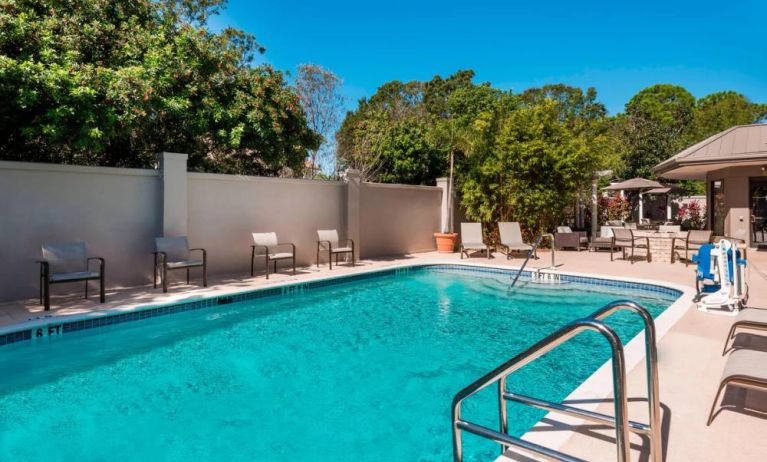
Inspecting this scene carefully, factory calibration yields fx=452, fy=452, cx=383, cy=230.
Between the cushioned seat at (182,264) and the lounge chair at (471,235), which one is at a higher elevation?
the lounge chair at (471,235)

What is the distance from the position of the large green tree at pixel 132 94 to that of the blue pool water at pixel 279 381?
11.7 ft

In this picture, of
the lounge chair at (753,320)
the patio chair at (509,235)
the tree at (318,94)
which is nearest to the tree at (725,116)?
the tree at (318,94)

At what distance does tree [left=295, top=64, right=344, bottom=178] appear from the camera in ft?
58.6

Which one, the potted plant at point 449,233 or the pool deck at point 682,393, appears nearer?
the pool deck at point 682,393

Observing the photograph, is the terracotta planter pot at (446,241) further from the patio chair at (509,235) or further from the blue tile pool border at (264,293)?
the blue tile pool border at (264,293)

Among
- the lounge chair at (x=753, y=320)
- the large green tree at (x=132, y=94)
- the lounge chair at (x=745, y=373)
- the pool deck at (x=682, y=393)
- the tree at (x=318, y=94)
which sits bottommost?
the pool deck at (x=682, y=393)

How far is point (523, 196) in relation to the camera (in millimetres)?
12734

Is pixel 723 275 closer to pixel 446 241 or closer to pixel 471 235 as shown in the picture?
pixel 471 235

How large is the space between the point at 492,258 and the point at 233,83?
7.76 metres

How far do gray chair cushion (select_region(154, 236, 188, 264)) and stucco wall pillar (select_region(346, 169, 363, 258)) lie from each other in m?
4.14

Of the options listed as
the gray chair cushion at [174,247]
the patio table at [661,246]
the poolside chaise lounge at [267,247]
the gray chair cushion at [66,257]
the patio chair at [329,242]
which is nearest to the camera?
the gray chair cushion at [66,257]

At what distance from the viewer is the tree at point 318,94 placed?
58.6 feet

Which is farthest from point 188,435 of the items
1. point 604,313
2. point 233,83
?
point 233,83

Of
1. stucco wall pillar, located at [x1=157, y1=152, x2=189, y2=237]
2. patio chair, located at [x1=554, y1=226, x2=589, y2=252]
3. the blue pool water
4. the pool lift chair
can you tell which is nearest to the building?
patio chair, located at [x1=554, y1=226, x2=589, y2=252]
